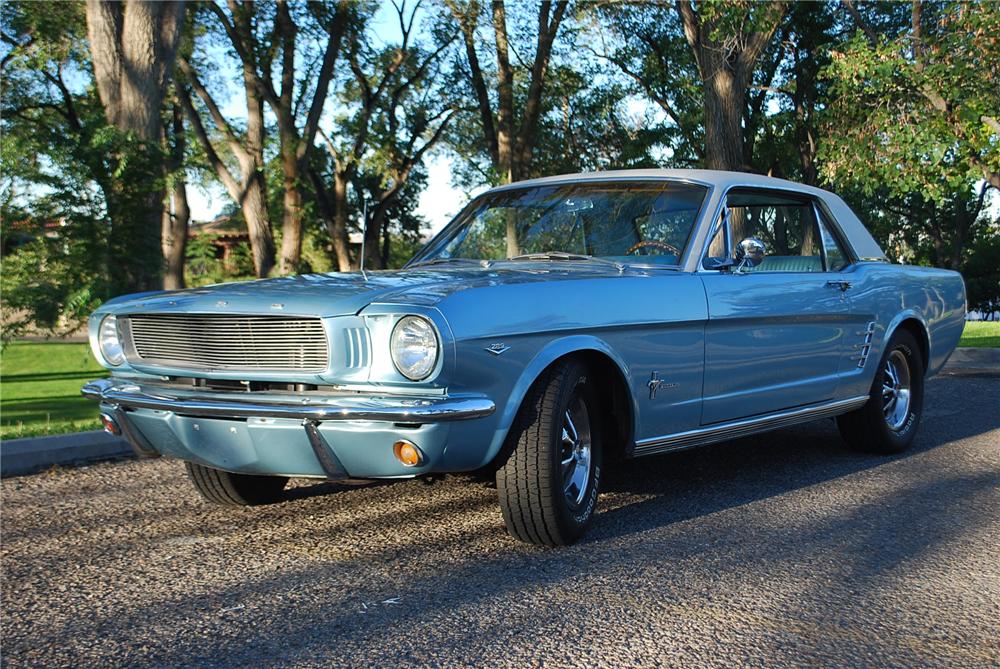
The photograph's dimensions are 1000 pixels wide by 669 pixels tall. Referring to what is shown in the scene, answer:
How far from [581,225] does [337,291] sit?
5.44 feet

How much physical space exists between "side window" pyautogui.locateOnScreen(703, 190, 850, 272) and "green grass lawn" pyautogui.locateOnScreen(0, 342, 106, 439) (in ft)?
12.9

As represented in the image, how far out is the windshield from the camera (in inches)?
196

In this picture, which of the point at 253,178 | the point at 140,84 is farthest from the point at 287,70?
the point at 140,84

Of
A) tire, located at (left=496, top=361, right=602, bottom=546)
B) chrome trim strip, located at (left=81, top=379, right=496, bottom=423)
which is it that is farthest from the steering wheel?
chrome trim strip, located at (left=81, top=379, right=496, bottom=423)

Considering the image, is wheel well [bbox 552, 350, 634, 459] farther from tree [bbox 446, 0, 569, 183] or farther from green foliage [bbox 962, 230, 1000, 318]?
green foliage [bbox 962, 230, 1000, 318]

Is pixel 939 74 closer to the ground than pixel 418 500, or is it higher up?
higher up

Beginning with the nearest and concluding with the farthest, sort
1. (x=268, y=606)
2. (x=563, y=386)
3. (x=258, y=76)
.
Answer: (x=268, y=606)
(x=563, y=386)
(x=258, y=76)

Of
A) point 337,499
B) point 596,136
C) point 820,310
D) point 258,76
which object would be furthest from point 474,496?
point 596,136

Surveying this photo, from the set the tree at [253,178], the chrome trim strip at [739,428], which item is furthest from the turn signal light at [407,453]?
the tree at [253,178]

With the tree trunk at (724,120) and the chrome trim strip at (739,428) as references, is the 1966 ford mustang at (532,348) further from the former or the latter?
the tree trunk at (724,120)

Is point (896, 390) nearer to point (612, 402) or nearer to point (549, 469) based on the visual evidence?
point (612, 402)

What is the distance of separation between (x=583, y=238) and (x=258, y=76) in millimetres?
18685

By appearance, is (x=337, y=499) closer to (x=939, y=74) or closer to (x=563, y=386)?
(x=563, y=386)

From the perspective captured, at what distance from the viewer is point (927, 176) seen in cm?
1633
